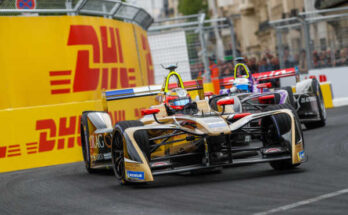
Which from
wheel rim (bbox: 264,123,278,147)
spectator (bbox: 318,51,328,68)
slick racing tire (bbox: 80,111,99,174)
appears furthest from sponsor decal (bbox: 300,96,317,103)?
Result: spectator (bbox: 318,51,328,68)

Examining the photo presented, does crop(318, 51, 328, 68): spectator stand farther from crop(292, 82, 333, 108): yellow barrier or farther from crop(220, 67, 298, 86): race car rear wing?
crop(220, 67, 298, 86): race car rear wing

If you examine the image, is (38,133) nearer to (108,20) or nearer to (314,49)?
(108,20)

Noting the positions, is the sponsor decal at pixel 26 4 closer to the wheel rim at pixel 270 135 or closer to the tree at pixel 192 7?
the wheel rim at pixel 270 135

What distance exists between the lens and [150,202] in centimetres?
786

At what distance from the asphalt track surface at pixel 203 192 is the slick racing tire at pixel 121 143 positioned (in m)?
0.24

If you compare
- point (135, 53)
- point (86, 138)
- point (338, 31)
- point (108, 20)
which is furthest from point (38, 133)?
point (338, 31)

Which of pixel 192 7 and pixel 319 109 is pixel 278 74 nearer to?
pixel 319 109

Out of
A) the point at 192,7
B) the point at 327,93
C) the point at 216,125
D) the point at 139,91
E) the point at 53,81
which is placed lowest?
the point at 327,93

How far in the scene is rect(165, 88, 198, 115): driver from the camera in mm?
10906

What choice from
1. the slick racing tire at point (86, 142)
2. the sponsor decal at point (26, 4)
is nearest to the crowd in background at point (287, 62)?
the sponsor decal at point (26, 4)

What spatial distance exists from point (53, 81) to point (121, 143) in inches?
235

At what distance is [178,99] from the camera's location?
10.9 meters

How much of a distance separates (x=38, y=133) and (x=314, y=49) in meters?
14.2

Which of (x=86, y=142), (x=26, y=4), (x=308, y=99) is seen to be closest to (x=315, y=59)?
(x=308, y=99)
